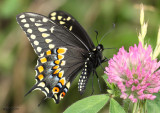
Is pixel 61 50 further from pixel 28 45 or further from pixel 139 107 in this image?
pixel 28 45

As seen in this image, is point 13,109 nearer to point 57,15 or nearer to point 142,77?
point 57,15


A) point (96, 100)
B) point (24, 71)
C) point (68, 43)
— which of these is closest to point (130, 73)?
point (96, 100)

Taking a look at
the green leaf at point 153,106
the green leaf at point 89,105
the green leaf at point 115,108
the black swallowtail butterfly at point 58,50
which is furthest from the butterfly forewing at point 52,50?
the green leaf at point 153,106

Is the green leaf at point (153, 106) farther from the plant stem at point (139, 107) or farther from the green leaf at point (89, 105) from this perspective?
the green leaf at point (89, 105)

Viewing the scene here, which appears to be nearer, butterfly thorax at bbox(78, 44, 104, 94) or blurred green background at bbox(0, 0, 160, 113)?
butterfly thorax at bbox(78, 44, 104, 94)

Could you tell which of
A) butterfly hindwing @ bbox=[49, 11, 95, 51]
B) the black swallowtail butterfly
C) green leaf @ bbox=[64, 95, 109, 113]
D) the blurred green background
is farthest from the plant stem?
the blurred green background

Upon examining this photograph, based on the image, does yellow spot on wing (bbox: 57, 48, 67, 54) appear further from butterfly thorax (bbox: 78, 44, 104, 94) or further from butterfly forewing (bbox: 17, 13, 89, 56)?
butterfly thorax (bbox: 78, 44, 104, 94)
